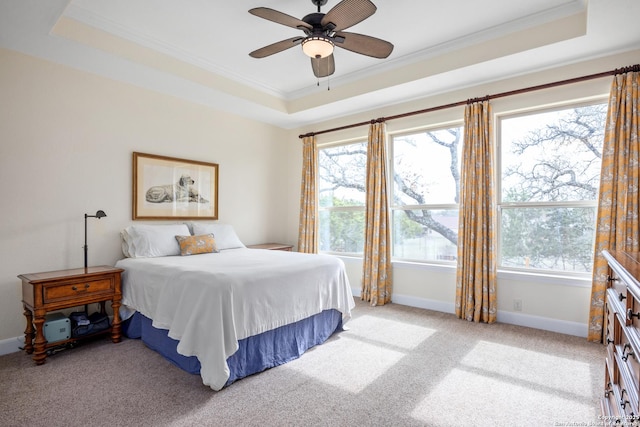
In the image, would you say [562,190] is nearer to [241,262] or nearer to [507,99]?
[507,99]

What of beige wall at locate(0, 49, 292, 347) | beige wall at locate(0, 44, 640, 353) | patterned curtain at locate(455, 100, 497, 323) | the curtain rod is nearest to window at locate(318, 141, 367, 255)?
the curtain rod

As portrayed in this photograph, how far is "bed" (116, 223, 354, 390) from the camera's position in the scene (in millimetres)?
2254

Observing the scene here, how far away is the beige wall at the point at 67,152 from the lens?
2.94 metres

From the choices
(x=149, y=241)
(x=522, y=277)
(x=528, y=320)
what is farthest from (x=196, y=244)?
(x=528, y=320)

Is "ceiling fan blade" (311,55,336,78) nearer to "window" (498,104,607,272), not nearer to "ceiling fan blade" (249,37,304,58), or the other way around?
"ceiling fan blade" (249,37,304,58)

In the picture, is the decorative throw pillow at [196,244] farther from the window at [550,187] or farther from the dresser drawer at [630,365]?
the dresser drawer at [630,365]

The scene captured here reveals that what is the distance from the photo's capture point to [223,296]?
2260 millimetres

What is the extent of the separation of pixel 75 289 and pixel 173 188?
1619mm

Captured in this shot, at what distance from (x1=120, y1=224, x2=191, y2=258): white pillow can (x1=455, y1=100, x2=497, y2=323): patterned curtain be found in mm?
3204

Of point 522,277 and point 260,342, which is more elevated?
point 522,277

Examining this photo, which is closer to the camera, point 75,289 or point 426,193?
point 75,289

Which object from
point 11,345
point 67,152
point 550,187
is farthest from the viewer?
point 550,187

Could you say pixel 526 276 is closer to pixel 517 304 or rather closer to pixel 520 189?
pixel 517 304

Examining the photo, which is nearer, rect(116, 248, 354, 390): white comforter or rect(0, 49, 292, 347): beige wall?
rect(116, 248, 354, 390): white comforter
